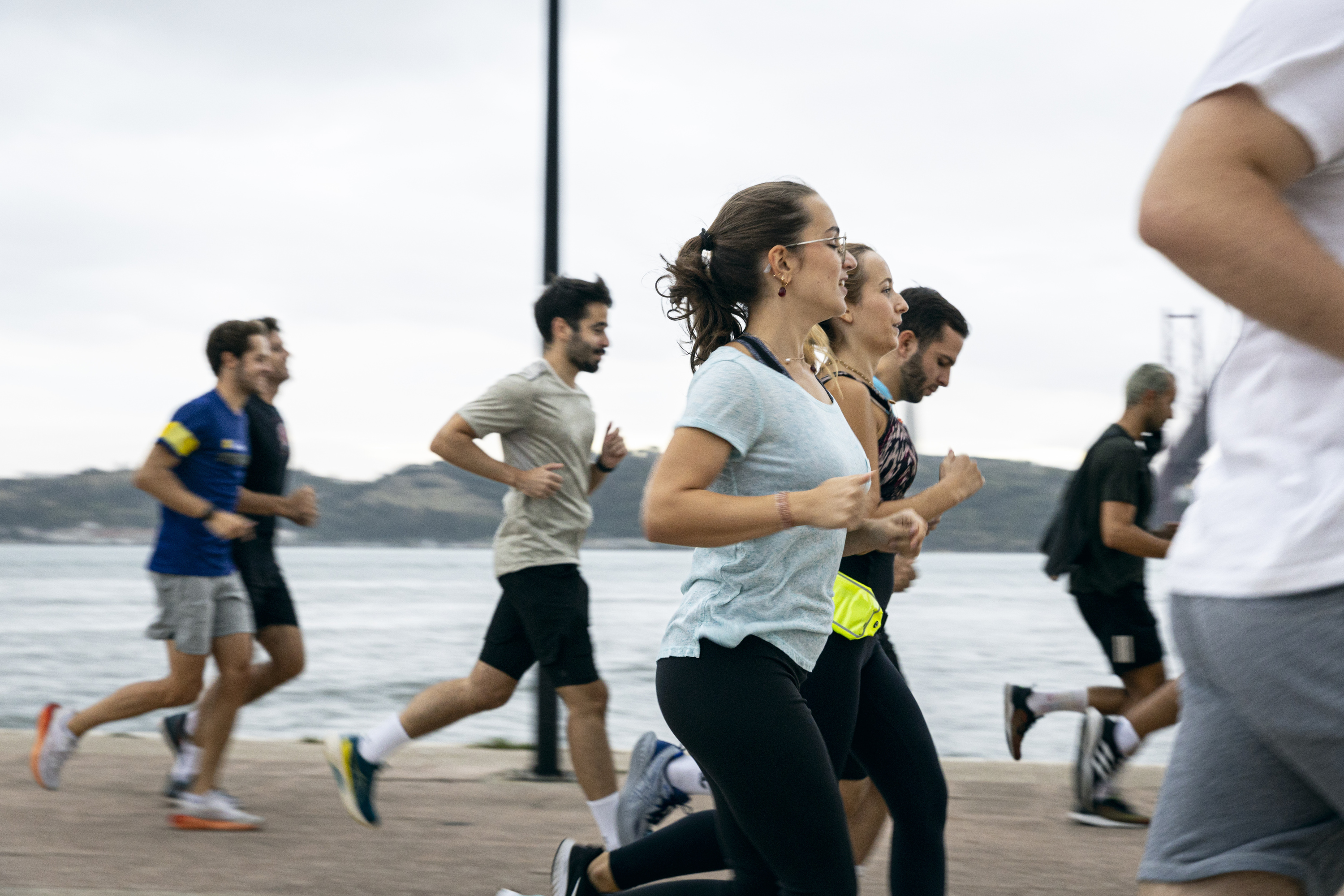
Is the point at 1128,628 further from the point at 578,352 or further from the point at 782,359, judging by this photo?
the point at 782,359

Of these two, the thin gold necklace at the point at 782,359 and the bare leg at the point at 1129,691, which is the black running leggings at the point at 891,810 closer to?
the thin gold necklace at the point at 782,359

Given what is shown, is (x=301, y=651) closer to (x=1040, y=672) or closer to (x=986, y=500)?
(x=1040, y=672)

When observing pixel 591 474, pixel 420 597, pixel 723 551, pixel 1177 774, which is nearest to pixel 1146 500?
pixel 591 474

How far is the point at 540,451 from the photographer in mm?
4898

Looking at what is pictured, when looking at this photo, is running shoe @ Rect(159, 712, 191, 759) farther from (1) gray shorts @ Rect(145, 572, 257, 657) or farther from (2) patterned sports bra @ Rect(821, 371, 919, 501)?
(2) patterned sports bra @ Rect(821, 371, 919, 501)

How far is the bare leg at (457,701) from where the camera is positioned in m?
4.73

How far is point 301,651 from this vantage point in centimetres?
545

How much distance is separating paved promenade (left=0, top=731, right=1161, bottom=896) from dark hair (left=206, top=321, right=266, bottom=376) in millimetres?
1791

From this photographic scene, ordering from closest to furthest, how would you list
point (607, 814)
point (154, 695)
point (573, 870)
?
point (573, 870)
point (607, 814)
point (154, 695)

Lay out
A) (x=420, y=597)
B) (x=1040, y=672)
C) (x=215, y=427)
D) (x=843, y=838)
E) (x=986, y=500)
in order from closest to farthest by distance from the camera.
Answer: (x=843, y=838), (x=215, y=427), (x=1040, y=672), (x=420, y=597), (x=986, y=500)

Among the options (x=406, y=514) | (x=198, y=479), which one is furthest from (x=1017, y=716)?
(x=406, y=514)

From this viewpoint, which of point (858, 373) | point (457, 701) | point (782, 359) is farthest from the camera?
point (457, 701)

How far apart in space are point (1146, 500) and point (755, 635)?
3466 mm

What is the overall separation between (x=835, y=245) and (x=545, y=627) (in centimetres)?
238
